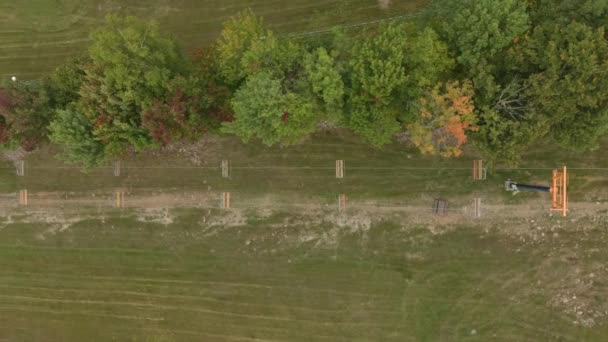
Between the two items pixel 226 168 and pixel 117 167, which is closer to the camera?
pixel 226 168

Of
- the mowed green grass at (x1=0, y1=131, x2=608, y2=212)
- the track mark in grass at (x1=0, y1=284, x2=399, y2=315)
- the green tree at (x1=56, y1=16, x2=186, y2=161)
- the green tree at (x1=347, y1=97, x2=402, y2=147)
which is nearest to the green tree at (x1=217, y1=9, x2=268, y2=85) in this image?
the green tree at (x1=56, y1=16, x2=186, y2=161)

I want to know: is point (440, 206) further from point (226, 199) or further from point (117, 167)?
point (117, 167)

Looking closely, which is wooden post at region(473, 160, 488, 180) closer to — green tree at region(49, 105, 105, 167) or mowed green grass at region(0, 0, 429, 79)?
mowed green grass at region(0, 0, 429, 79)

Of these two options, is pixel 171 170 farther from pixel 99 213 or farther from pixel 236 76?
pixel 236 76

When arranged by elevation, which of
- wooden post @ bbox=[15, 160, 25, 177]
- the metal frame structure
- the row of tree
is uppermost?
the row of tree

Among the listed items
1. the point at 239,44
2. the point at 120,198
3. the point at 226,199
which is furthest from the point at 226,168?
the point at 239,44

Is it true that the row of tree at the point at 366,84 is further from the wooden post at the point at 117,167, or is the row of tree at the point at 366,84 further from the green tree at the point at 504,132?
the wooden post at the point at 117,167
